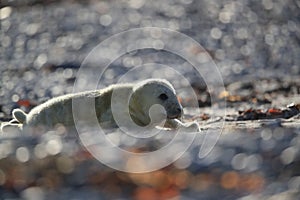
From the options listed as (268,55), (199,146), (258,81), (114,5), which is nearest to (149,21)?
(114,5)

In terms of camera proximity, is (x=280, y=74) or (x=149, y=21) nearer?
(x=280, y=74)

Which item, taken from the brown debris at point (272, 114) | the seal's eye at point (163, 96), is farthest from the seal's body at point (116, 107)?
the brown debris at point (272, 114)

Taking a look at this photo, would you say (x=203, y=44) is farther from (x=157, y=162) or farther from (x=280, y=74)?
(x=157, y=162)

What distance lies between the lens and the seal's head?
7.79 metres

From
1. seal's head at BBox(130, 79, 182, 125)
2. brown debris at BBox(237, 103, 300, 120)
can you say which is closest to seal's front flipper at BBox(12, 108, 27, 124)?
seal's head at BBox(130, 79, 182, 125)

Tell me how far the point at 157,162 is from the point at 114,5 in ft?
49.4

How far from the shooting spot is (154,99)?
25.8 feet

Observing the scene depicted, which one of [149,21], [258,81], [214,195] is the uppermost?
[149,21]

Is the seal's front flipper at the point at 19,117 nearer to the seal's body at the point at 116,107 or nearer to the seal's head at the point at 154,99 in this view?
the seal's body at the point at 116,107

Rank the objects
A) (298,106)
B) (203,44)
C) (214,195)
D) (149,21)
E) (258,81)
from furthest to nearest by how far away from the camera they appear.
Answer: (149,21) < (203,44) < (258,81) < (298,106) < (214,195)

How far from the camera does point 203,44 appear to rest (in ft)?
52.9

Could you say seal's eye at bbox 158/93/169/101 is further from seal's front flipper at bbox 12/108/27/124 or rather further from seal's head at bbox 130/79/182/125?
seal's front flipper at bbox 12/108/27/124

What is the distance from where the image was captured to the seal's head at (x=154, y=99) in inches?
307

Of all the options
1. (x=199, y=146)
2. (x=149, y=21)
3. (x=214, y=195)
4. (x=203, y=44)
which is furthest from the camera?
(x=149, y=21)
